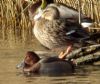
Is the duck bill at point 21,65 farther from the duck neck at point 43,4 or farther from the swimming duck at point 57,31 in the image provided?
the duck neck at point 43,4

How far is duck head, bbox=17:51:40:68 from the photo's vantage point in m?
9.18

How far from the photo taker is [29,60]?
9219 mm

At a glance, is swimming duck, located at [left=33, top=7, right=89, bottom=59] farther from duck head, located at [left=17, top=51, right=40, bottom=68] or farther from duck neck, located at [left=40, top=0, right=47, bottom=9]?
duck head, located at [left=17, top=51, right=40, bottom=68]

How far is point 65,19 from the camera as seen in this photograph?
444 inches

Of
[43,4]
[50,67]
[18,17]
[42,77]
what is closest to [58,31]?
[43,4]

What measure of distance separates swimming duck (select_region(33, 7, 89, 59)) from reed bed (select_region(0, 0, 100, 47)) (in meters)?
1.93

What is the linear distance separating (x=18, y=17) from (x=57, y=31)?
4246 millimetres

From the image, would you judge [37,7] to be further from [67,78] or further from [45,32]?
[67,78]

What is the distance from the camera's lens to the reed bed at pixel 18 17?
13.4m

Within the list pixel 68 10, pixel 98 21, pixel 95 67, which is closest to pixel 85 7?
pixel 98 21

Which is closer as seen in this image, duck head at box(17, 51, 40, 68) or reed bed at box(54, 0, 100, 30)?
duck head at box(17, 51, 40, 68)

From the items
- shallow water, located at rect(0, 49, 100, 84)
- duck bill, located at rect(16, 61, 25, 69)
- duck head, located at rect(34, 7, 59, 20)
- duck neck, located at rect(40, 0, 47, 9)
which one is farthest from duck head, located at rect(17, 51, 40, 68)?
duck neck, located at rect(40, 0, 47, 9)

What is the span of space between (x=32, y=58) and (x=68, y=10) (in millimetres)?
2582

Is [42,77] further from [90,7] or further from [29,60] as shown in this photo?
[90,7]
